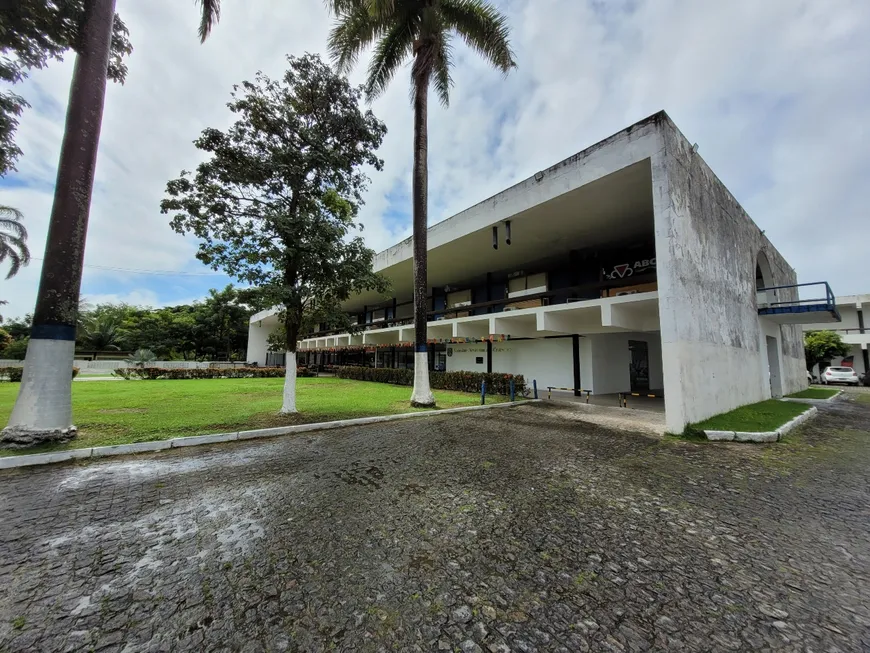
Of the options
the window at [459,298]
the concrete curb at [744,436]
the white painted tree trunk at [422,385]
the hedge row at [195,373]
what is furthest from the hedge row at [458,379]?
the hedge row at [195,373]

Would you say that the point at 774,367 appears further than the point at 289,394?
Yes

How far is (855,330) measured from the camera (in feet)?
92.2

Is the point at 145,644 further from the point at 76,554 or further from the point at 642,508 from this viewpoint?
the point at 642,508

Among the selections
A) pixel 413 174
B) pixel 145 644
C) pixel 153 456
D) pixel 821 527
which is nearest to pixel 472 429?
pixel 821 527

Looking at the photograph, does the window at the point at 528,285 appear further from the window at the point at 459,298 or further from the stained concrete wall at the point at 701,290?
the stained concrete wall at the point at 701,290

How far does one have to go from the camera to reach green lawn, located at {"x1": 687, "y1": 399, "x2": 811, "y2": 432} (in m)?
6.83

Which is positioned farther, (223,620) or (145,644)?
(223,620)

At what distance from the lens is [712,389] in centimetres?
801

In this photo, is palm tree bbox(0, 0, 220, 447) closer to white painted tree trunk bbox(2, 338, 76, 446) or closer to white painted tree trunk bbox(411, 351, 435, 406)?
white painted tree trunk bbox(2, 338, 76, 446)

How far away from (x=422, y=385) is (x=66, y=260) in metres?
7.66

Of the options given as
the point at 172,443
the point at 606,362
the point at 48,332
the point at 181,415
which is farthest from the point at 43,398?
the point at 606,362

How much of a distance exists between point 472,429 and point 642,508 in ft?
12.8

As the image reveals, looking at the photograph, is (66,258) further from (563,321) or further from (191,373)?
(191,373)

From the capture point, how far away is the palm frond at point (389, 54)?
984 cm
